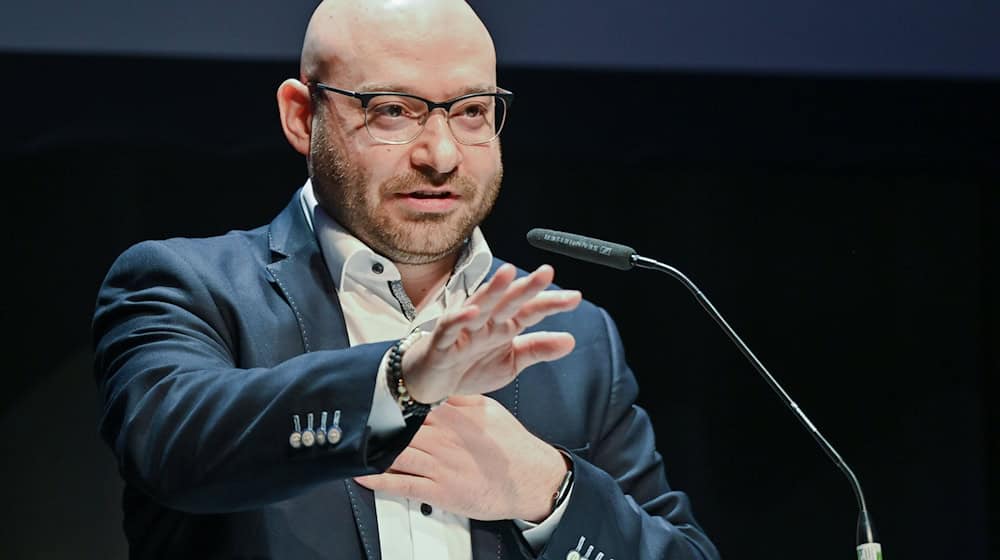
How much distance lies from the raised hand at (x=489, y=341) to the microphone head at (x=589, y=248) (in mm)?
332

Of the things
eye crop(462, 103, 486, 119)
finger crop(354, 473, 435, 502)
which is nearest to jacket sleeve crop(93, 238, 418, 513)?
finger crop(354, 473, 435, 502)

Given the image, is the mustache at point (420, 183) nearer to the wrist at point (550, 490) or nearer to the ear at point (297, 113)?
the ear at point (297, 113)

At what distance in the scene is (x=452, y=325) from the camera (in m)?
1.44

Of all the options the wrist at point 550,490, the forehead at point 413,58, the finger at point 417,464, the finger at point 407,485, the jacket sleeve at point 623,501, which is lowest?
the jacket sleeve at point 623,501

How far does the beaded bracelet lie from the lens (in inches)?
60.7

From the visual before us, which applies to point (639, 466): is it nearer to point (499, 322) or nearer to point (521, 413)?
point (521, 413)

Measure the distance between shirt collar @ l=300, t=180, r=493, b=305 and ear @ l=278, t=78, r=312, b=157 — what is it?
77mm

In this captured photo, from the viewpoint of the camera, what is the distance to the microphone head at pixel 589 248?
186cm

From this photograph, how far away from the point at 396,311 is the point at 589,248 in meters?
0.41

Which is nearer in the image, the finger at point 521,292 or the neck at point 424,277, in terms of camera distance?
the finger at point 521,292

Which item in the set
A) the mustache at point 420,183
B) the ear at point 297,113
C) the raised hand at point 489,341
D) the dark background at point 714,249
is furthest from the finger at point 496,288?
the dark background at point 714,249

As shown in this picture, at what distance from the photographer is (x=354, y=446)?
155 cm

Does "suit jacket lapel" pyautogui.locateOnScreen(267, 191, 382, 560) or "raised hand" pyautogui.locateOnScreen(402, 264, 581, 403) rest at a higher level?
"raised hand" pyautogui.locateOnScreen(402, 264, 581, 403)

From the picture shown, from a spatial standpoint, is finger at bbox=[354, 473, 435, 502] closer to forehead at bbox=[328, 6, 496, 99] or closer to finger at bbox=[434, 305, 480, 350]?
finger at bbox=[434, 305, 480, 350]
